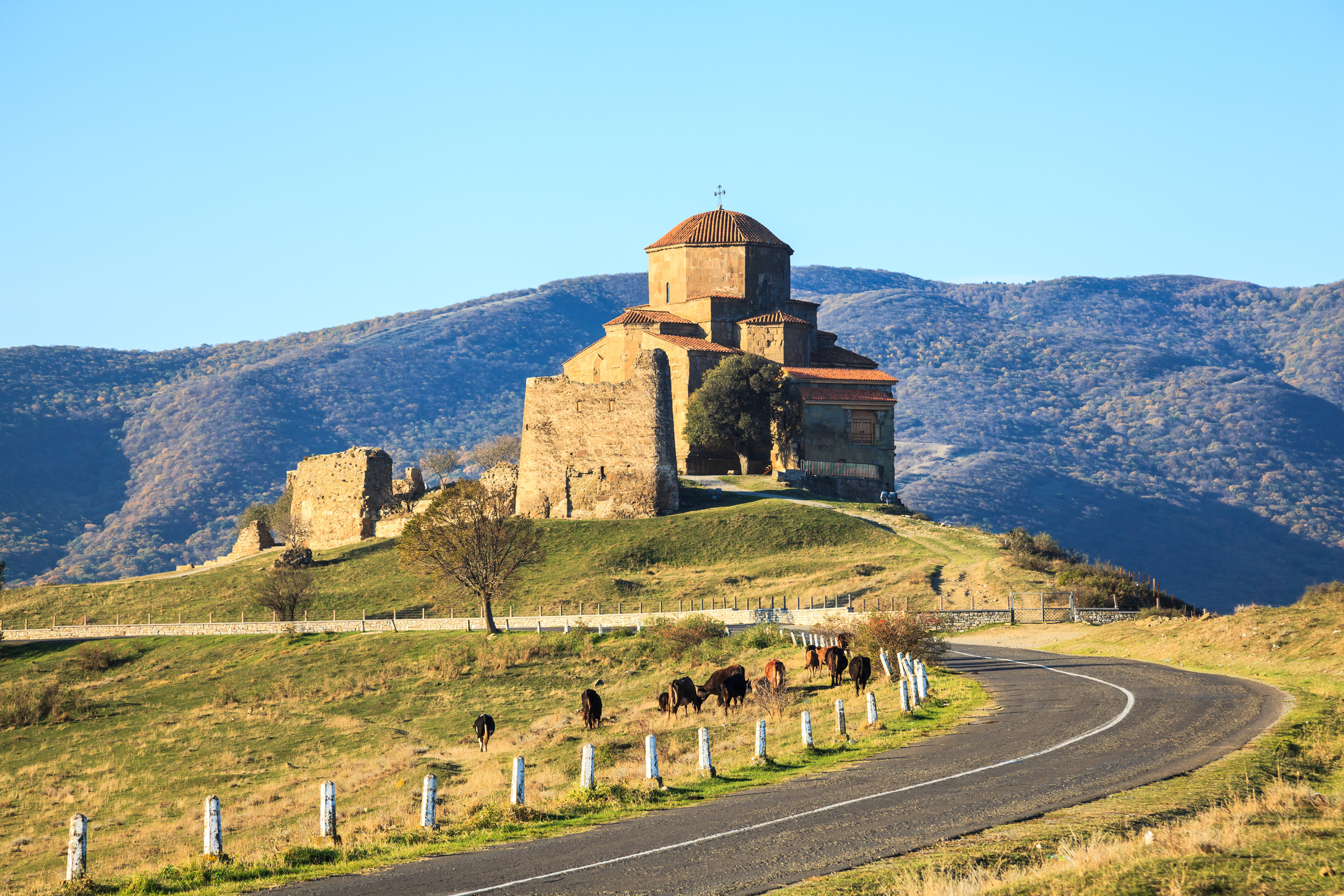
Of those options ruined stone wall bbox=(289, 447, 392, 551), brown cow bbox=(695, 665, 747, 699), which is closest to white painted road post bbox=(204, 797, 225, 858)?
brown cow bbox=(695, 665, 747, 699)

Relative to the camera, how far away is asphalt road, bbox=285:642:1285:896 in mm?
12414

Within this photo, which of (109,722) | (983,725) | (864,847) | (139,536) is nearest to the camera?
(864,847)

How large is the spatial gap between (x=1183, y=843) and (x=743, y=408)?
62532 mm

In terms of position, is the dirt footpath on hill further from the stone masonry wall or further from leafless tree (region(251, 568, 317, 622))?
leafless tree (region(251, 568, 317, 622))

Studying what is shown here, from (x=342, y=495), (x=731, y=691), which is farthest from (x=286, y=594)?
(x=731, y=691)

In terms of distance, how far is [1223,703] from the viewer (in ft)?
71.5

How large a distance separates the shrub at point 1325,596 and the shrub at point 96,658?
40.8 m

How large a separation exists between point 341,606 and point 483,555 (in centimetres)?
1054

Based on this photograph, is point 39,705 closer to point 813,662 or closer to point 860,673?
point 813,662

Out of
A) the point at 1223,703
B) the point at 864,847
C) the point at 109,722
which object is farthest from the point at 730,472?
the point at 864,847

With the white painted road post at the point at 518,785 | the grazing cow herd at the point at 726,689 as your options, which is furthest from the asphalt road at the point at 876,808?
the grazing cow herd at the point at 726,689

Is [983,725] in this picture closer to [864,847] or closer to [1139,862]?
[864,847]

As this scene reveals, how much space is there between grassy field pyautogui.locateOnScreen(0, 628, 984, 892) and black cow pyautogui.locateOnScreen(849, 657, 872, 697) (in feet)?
1.26

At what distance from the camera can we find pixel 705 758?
18734 mm
